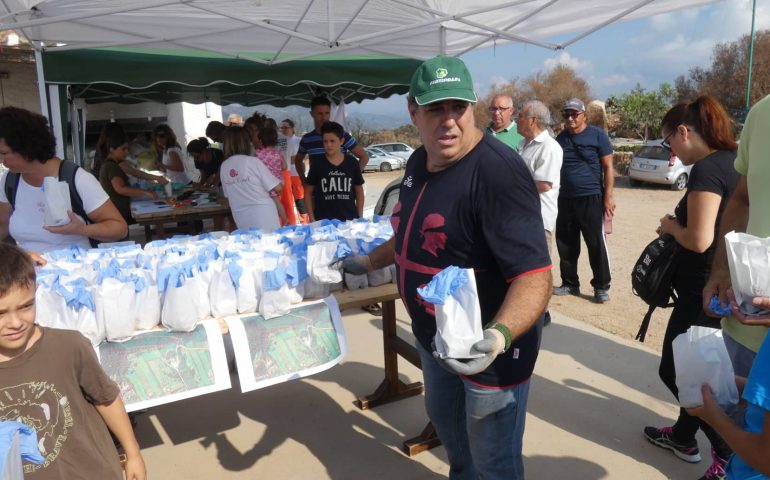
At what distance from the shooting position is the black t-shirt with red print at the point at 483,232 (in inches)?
59.0

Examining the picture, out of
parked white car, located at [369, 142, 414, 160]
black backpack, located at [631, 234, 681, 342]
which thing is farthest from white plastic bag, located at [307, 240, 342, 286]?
parked white car, located at [369, 142, 414, 160]

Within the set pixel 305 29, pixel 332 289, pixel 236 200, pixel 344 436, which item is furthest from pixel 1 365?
pixel 305 29

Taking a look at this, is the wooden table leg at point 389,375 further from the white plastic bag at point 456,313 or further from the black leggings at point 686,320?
the white plastic bag at point 456,313

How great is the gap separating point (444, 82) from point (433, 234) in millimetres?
473

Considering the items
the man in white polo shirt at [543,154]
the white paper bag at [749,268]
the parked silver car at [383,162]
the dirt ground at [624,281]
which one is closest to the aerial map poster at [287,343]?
the white paper bag at [749,268]

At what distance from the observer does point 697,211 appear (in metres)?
2.26

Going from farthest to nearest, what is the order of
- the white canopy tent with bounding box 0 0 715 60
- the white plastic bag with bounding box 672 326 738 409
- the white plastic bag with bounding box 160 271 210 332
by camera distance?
the white canopy tent with bounding box 0 0 715 60 → the white plastic bag with bounding box 160 271 210 332 → the white plastic bag with bounding box 672 326 738 409

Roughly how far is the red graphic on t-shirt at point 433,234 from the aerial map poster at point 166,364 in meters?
1.09

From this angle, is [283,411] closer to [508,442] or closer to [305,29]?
[508,442]

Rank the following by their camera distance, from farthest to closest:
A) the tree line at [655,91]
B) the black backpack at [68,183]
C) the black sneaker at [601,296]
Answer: the tree line at [655,91], the black sneaker at [601,296], the black backpack at [68,183]

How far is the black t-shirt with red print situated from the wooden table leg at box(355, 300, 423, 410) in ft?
5.02

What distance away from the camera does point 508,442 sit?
→ 170cm

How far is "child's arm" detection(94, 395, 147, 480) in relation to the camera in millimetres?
1677

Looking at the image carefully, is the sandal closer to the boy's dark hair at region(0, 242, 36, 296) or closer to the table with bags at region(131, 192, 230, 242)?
the table with bags at region(131, 192, 230, 242)
